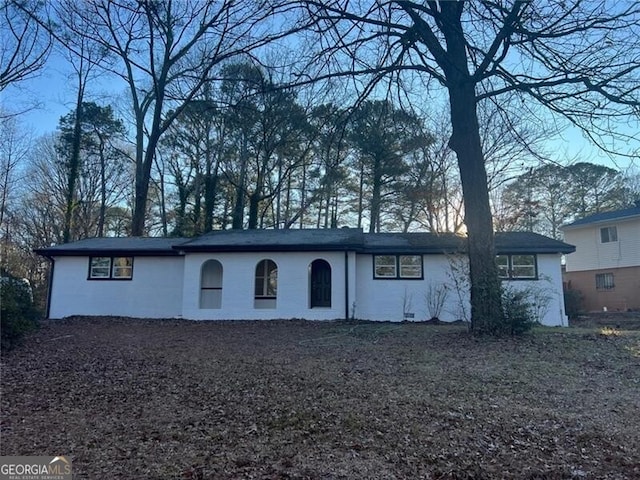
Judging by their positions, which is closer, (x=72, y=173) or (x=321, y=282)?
(x=321, y=282)

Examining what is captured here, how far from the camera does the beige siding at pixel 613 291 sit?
21797mm

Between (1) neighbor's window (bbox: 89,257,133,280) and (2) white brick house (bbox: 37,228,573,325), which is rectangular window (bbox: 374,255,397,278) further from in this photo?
(1) neighbor's window (bbox: 89,257,133,280)

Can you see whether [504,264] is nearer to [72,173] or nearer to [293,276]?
[293,276]

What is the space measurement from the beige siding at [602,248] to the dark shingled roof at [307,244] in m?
9.95

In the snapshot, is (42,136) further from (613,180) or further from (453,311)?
(613,180)

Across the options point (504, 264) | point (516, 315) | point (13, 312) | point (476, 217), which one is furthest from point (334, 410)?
point (504, 264)

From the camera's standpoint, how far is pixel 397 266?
15.0m

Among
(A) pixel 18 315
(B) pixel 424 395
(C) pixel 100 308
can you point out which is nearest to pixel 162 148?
(C) pixel 100 308

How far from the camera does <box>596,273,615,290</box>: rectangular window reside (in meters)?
22.9

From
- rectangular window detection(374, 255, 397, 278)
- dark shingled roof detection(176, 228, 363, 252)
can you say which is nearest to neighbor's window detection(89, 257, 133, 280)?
dark shingled roof detection(176, 228, 363, 252)

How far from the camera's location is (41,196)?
2450 centimetres

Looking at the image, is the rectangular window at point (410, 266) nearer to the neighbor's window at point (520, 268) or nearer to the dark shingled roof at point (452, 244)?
the dark shingled roof at point (452, 244)

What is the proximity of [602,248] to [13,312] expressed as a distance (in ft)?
84.3

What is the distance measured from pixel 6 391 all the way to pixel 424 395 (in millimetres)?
4879
